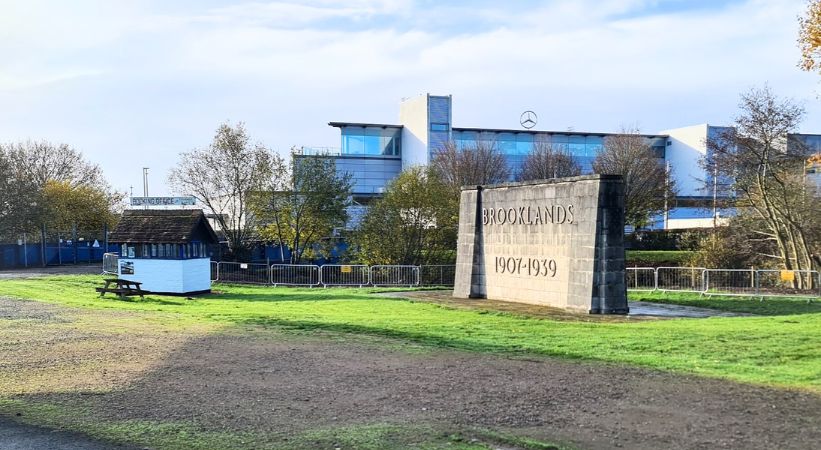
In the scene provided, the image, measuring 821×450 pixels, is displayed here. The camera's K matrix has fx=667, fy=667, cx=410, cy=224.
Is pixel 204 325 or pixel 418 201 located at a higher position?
pixel 418 201

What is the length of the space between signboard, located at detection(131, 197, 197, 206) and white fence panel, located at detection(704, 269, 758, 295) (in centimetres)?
2177

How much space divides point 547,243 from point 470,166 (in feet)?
94.8

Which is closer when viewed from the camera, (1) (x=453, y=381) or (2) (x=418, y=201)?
(1) (x=453, y=381)

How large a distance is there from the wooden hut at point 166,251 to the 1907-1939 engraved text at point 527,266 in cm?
1289

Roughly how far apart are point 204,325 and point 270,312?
353 cm

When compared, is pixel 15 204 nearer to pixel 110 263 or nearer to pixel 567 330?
pixel 110 263

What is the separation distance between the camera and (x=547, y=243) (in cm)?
2083

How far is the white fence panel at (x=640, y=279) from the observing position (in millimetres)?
27823

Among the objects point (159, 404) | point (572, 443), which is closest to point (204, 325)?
point (159, 404)

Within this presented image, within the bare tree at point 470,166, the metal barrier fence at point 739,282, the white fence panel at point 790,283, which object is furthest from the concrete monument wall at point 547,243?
the bare tree at point 470,166

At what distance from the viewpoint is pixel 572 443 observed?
21.6 feet

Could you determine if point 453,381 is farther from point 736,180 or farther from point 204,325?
point 736,180

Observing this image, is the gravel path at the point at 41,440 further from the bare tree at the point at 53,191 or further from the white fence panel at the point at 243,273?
the bare tree at the point at 53,191

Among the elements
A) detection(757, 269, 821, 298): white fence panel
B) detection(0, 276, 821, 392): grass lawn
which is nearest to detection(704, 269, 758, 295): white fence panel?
detection(757, 269, 821, 298): white fence panel
